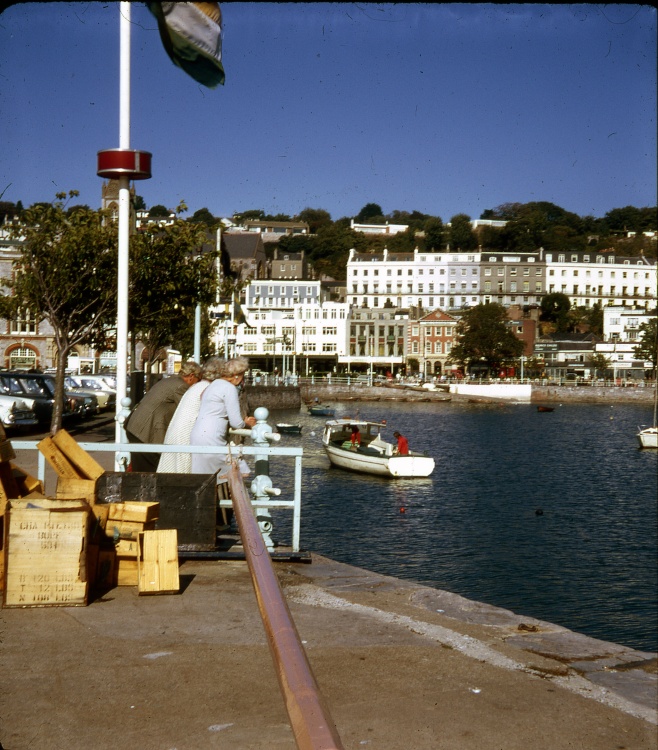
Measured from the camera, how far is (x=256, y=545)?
1.81 m

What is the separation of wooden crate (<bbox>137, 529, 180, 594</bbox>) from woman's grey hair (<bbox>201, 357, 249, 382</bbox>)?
1618mm

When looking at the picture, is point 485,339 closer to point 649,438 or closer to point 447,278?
point 447,278

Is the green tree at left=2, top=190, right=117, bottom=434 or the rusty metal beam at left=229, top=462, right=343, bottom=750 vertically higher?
the green tree at left=2, top=190, right=117, bottom=434

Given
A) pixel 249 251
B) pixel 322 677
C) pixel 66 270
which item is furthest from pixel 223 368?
pixel 249 251

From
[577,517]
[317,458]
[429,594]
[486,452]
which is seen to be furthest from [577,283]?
[429,594]

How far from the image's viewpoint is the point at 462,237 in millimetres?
182500

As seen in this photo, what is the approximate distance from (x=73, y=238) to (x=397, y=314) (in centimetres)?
12112

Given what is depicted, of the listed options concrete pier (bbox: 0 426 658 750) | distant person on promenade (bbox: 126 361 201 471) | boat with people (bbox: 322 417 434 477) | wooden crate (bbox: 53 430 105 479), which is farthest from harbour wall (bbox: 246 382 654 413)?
concrete pier (bbox: 0 426 658 750)

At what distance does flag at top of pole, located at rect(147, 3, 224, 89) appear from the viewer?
62.5 inches

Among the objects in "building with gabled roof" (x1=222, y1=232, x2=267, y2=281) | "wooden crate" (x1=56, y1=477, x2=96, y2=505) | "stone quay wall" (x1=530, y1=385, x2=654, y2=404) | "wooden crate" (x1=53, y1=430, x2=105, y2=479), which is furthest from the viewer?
"building with gabled roof" (x1=222, y1=232, x2=267, y2=281)

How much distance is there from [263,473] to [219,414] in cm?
83

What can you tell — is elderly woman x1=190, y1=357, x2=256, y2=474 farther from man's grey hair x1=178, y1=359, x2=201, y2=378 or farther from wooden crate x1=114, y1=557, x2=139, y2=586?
man's grey hair x1=178, y1=359, x2=201, y2=378

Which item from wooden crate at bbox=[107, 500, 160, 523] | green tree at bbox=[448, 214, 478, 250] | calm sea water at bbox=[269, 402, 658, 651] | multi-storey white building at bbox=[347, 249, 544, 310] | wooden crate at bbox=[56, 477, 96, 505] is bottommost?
calm sea water at bbox=[269, 402, 658, 651]

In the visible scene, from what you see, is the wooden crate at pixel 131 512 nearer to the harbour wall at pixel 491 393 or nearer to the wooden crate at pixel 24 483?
the wooden crate at pixel 24 483
